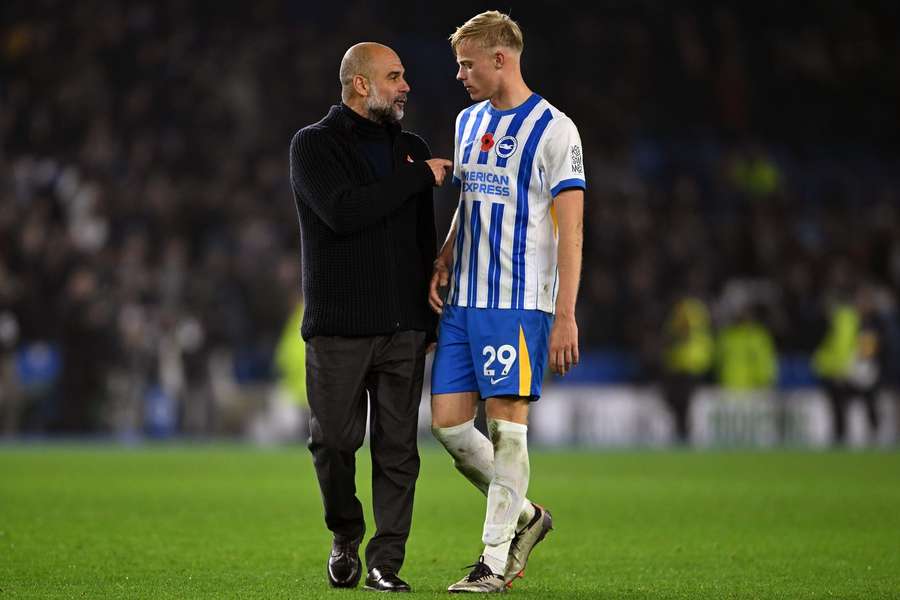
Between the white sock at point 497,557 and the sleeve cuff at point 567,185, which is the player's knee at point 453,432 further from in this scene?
the sleeve cuff at point 567,185

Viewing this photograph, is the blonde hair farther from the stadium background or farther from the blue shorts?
the stadium background

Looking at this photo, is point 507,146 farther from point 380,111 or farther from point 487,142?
point 380,111

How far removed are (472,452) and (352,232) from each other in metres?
0.96

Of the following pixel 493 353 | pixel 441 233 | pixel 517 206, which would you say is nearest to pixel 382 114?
pixel 517 206

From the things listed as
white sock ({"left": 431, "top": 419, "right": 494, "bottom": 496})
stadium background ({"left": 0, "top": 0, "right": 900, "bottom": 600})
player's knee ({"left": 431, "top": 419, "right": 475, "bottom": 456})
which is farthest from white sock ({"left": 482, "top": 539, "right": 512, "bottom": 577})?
stadium background ({"left": 0, "top": 0, "right": 900, "bottom": 600})

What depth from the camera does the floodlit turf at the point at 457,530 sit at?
5.95 meters

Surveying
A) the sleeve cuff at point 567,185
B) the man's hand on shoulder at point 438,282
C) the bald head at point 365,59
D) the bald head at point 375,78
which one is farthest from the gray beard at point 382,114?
the sleeve cuff at point 567,185

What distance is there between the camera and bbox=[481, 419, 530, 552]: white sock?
18.5ft

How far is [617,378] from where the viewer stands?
20969mm

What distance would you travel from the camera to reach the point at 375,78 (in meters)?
5.73

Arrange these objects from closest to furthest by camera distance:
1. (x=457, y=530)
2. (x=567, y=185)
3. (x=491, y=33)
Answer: (x=567, y=185)
(x=491, y=33)
(x=457, y=530)

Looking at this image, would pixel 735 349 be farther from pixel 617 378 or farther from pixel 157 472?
pixel 157 472

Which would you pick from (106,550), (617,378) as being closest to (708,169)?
(617,378)

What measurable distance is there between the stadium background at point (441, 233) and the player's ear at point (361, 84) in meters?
4.15
